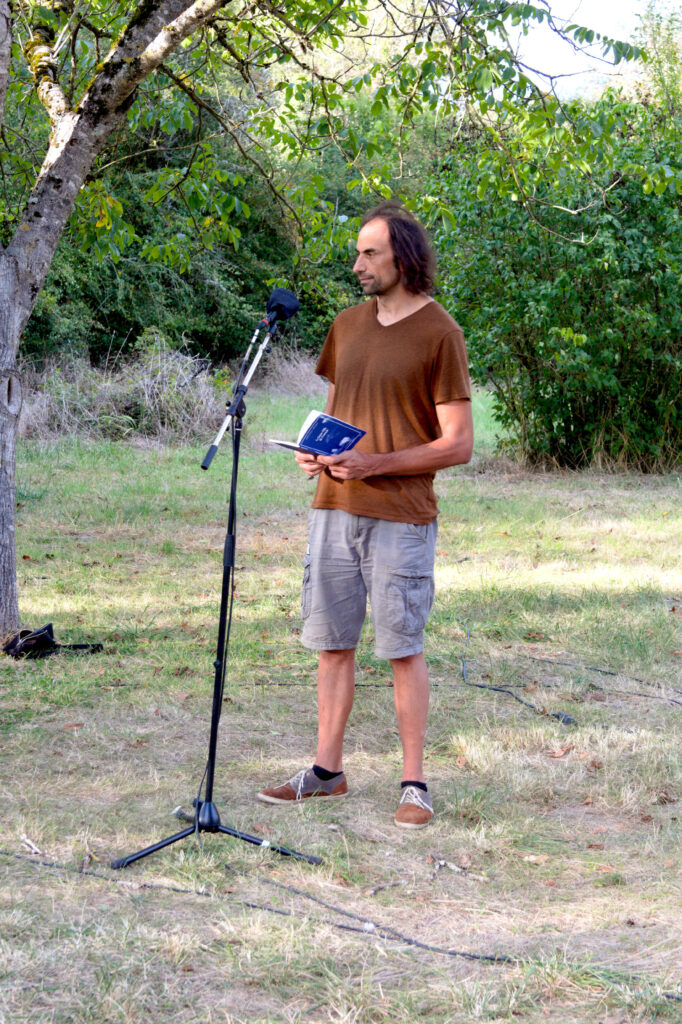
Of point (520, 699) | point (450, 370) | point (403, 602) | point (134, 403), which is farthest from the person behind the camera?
point (134, 403)

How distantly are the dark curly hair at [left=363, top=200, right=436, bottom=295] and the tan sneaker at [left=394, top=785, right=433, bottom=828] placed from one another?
1.83m

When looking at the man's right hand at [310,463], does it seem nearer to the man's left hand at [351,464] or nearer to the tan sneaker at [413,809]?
the man's left hand at [351,464]

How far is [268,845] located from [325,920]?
1.60 feet

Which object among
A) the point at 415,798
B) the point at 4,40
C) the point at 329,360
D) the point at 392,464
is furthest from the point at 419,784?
the point at 4,40

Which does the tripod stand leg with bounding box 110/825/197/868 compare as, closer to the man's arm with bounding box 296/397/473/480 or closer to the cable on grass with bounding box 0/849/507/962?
the cable on grass with bounding box 0/849/507/962

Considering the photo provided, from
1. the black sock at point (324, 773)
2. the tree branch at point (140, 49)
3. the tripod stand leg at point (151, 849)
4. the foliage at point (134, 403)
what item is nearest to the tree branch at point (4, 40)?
the tree branch at point (140, 49)

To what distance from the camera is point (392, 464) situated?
3.53 meters

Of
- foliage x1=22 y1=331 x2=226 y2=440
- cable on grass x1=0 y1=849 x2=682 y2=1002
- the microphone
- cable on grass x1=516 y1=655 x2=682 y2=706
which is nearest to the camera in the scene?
cable on grass x1=0 y1=849 x2=682 y2=1002

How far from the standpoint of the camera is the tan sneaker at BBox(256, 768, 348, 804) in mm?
3938

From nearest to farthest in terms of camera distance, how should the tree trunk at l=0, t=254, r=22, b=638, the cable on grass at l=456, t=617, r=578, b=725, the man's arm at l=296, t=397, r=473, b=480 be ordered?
the man's arm at l=296, t=397, r=473, b=480, the cable on grass at l=456, t=617, r=578, b=725, the tree trunk at l=0, t=254, r=22, b=638

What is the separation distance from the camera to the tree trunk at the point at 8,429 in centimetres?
563

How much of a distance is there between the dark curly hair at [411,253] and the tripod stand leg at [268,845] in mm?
1976

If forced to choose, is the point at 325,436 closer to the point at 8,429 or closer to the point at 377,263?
the point at 377,263

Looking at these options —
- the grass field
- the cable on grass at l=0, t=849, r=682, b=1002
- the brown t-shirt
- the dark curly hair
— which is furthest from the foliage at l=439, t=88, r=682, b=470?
the cable on grass at l=0, t=849, r=682, b=1002
